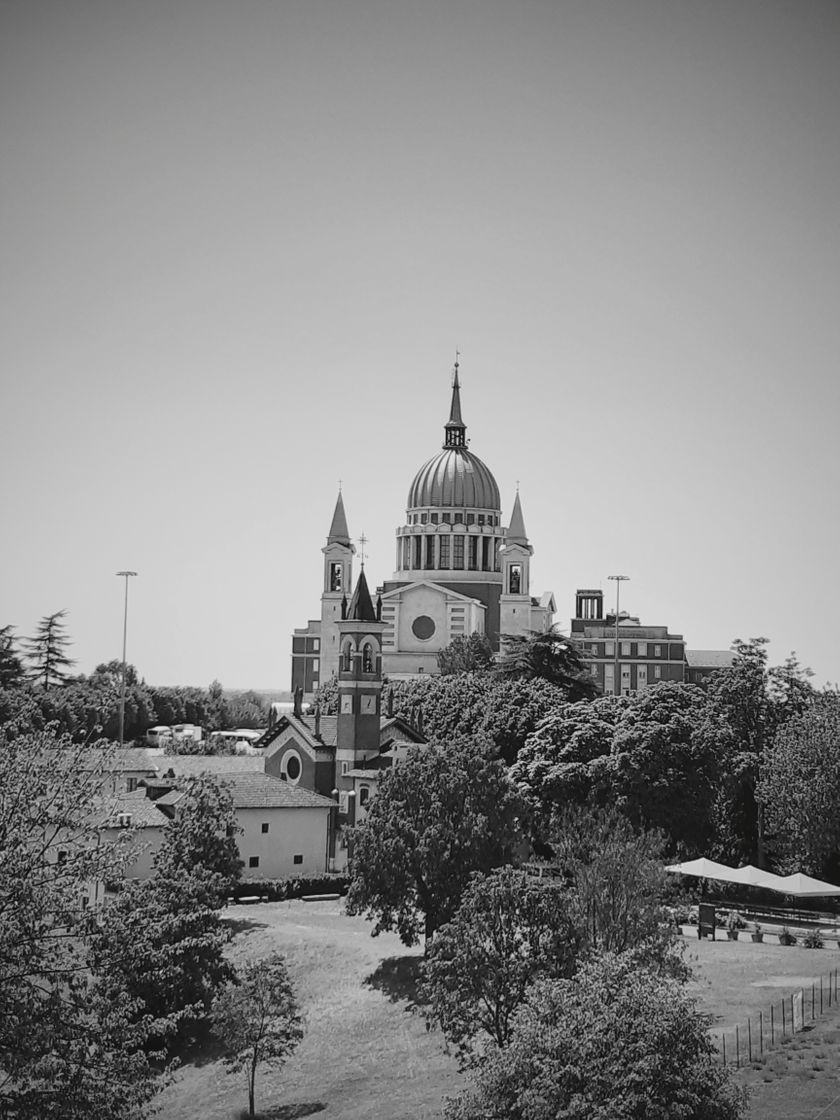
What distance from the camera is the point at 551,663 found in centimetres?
8638

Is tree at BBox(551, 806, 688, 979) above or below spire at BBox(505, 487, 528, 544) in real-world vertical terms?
below

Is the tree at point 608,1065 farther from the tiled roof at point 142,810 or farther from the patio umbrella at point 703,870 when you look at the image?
the tiled roof at point 142,810

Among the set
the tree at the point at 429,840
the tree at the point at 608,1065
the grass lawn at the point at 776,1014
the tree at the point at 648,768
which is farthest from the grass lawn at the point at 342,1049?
the tree at the point at 648,768

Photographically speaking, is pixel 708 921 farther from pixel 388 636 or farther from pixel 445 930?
pixel 388 636

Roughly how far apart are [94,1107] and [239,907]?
34546 mm

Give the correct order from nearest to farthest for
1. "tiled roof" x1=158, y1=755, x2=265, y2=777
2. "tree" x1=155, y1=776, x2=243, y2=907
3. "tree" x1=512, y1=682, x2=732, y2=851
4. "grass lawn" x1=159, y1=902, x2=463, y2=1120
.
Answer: "grass lawn" x1=159, y1=902, x2=463, y2=1120 → "tree" x1=155, y1=776, x2=243, y2=907 → "tree" x1=512, y1=682, x2=732, y2=851 → "tiled roof" x1=158, y1=755, x2=265, y2=777

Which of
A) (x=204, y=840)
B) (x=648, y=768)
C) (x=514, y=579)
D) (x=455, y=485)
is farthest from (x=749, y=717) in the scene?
(x=455, y=485)

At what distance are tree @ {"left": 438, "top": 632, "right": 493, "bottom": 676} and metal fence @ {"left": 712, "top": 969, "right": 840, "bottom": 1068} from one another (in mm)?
72607

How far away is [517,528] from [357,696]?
232ft

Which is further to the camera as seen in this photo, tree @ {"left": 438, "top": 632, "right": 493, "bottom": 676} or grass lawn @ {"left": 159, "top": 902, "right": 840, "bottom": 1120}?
tree @ {"left": 438, "top": 632, "right": 493, "bottom": 676}

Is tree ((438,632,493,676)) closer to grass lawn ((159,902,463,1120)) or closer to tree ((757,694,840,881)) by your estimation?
tree ((757,694,840,881))

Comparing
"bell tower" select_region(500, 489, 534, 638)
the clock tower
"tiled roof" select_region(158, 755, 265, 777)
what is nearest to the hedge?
the clock tower

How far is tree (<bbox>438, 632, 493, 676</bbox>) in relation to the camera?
365 ft

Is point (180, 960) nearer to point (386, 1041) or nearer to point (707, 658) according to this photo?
point (386, 1041)
